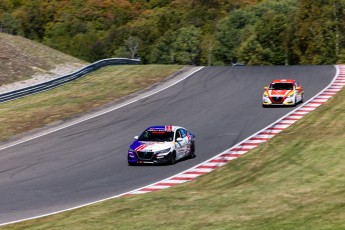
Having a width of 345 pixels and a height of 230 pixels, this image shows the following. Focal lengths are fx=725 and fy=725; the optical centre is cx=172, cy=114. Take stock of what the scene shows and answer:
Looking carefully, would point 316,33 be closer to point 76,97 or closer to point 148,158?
point 76,97

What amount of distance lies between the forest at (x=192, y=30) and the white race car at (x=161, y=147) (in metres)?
72.0

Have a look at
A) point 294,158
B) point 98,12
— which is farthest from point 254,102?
point 98,12

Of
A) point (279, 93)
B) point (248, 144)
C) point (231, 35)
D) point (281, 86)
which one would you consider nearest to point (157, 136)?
point (248, 144)

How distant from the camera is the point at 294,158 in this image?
78.4 feet

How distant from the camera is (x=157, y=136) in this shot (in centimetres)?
2577

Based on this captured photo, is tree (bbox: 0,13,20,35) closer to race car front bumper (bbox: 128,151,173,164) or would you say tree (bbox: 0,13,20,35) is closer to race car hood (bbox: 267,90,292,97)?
race car hood (bbox: 267,90,292,97)

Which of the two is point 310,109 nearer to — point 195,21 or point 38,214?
point 38,214

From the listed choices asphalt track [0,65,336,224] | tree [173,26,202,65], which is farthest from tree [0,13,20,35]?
asphalt track [0,65,336,224]

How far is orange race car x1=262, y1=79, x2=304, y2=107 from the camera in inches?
1403

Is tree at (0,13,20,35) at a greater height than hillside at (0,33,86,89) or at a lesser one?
greater

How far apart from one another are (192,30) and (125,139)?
4132 inches

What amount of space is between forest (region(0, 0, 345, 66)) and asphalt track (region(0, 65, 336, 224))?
177 ft

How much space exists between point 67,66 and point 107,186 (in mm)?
31766

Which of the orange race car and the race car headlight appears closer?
the race car headlight
